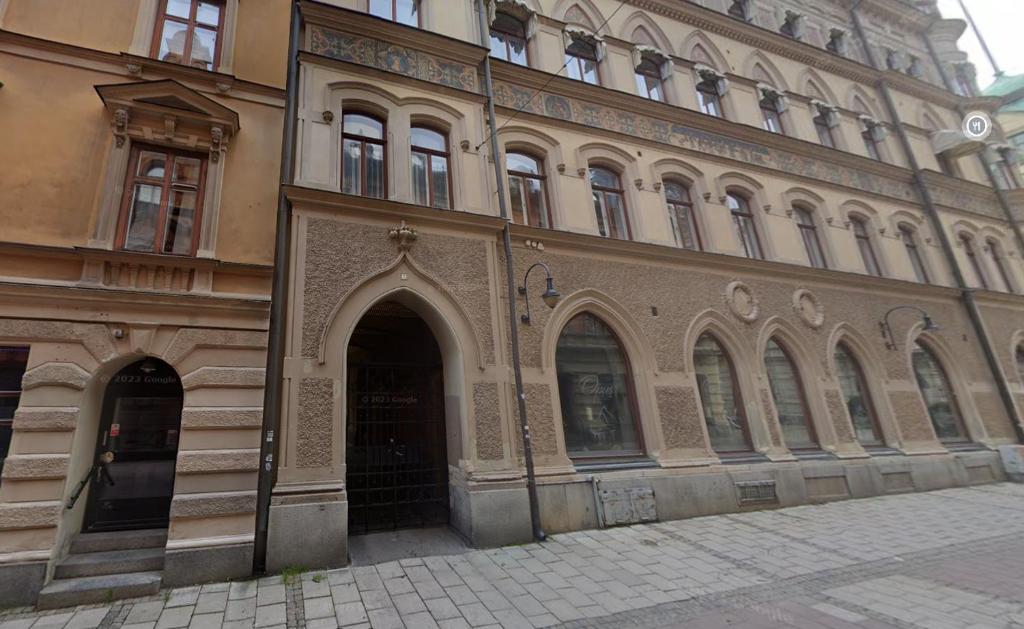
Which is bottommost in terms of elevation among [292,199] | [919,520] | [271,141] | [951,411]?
[919,520]

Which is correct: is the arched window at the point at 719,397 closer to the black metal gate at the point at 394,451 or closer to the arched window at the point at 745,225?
the arched window at the point at 745,225

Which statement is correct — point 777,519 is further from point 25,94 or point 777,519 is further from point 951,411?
point 25,94

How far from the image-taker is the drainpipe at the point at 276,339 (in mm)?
6359

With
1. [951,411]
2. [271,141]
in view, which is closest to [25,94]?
[271,141]

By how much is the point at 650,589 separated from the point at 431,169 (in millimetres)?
7895

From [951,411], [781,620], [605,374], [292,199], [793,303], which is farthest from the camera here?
[951,411]

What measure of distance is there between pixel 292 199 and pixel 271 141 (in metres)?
1.24

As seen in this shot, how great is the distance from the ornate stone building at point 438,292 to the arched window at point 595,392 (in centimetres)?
6

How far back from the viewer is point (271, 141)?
7.92 metres

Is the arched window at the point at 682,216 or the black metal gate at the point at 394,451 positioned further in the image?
the arched window at the point at 682,216

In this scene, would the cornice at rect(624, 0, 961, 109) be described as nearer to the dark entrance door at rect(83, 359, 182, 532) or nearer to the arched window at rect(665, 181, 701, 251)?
the arched window at rect(665, 181, 701, 251)

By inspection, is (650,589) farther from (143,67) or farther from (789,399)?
(143,67)

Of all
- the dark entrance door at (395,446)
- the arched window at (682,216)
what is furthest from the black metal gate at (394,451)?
the arched window at (682,216)

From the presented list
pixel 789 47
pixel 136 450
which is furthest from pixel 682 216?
pixel 136 450
